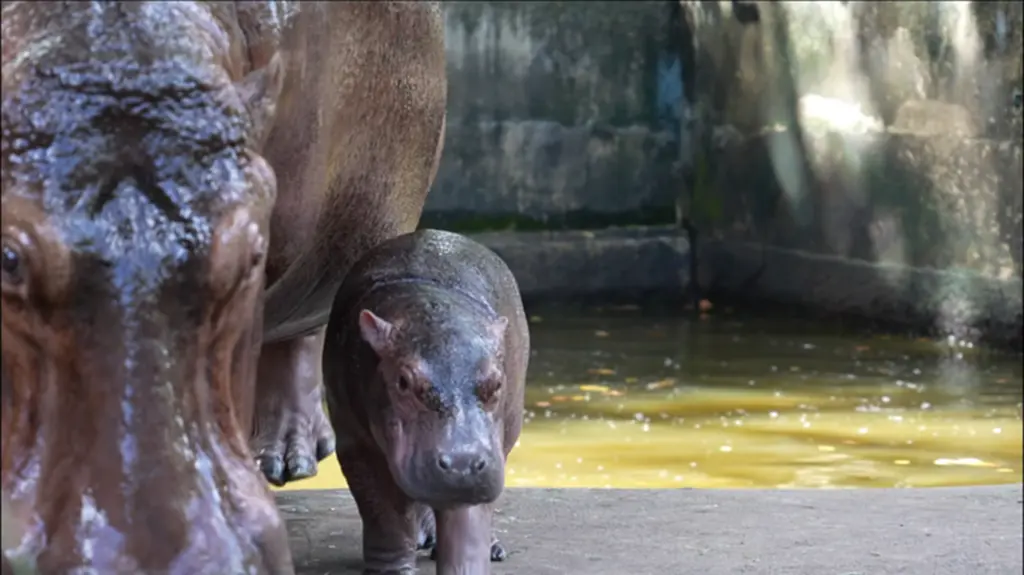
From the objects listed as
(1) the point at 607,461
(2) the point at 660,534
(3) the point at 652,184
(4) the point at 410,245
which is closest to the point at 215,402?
(4) the point at 410,245

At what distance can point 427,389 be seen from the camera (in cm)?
202

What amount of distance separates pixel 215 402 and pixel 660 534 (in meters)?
1.58

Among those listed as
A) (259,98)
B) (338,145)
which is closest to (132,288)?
(259,98)

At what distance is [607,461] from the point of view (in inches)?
198

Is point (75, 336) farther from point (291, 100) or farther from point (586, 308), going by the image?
point (586, 308)

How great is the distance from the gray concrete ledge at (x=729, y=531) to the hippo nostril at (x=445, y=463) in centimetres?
49

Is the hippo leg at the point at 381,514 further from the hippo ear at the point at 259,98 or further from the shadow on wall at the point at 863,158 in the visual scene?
the shadow on wall at the point at 863,158

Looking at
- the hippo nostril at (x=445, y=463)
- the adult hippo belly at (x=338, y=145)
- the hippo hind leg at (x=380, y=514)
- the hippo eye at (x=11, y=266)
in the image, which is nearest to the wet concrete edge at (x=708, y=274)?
the adult hippo belly at (x=338, y=145)

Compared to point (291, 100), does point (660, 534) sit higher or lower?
Result: lower

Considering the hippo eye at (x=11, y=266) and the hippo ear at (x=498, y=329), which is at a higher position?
the hippo eye at (x=11, y=266)

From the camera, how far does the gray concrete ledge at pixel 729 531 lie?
271cm

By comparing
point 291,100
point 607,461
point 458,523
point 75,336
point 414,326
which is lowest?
point 607,461

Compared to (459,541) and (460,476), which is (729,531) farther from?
Result: (460,476)

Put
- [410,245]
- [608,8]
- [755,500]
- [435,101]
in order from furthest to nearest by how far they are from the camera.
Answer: [608,8], [755,500], [435,101], [410,245]
